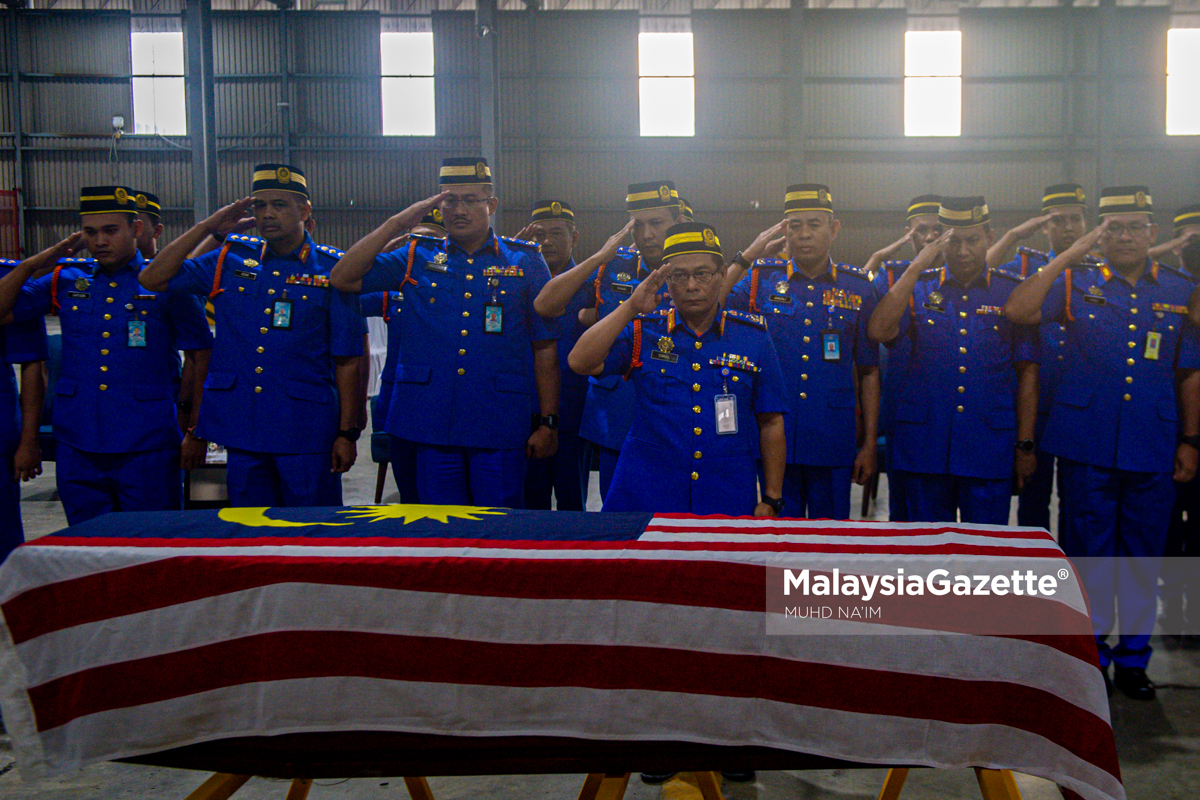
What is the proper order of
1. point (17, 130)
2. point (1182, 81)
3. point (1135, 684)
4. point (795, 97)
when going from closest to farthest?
point (1135, 684)
point (795, 97)
point (17, 130)
point (1182, 81)

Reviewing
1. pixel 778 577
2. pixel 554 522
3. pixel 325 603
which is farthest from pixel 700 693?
pixel 325 603

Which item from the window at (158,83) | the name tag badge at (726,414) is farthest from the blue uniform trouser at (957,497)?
the window at (158,83)

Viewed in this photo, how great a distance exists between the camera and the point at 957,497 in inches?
127

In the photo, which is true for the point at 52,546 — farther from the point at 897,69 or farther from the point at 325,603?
the point at 897,69

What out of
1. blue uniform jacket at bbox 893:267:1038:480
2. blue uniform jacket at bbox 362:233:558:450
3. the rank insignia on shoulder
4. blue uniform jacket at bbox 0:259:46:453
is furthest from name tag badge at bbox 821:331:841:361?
blue uniform jacket at bbox 0:259:46:453

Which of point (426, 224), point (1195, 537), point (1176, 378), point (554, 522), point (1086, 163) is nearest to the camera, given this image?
point (554, 522)

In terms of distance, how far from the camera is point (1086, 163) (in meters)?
15.1

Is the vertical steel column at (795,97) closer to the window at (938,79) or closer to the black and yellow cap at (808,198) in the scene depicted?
the window at (938,79)

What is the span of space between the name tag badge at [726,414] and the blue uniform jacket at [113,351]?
6.90 ft

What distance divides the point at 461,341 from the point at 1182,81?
56.4 feet

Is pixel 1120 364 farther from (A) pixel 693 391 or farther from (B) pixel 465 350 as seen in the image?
(B) pixel 465 350

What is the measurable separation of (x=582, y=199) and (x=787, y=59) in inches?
170

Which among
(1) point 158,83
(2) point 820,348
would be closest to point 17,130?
(1) point 158,83

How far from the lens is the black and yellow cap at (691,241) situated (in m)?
2.37
